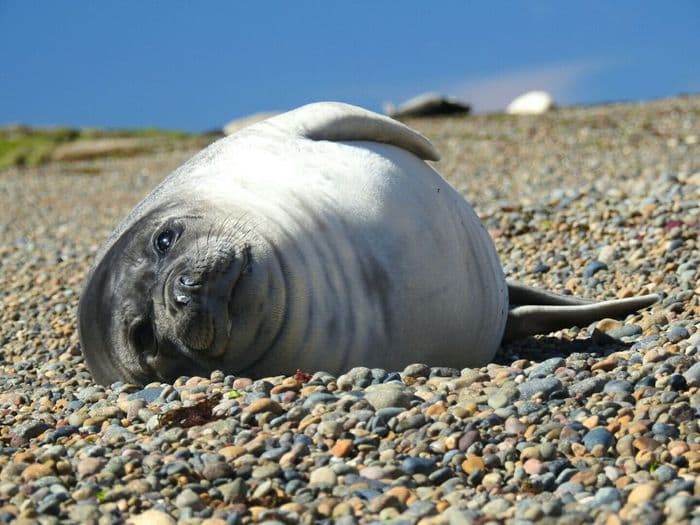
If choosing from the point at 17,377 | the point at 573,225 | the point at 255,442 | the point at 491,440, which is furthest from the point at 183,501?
the point at 573,225

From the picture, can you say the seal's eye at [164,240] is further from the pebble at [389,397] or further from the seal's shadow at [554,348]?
the seal's shadow at [554,348]

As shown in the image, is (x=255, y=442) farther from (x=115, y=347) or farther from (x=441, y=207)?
(x=441, y=207)

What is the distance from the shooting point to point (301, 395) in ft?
13.8

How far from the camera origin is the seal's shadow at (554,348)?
534 cm

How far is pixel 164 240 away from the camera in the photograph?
4457 mm

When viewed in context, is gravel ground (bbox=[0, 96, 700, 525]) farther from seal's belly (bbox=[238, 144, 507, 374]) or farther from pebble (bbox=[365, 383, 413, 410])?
seal's belly (bbox=[238, 144, 507, 374])

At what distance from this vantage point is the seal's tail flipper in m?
5.77

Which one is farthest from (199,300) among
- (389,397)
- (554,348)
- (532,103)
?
(532,103)

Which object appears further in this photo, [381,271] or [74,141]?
[74,141]

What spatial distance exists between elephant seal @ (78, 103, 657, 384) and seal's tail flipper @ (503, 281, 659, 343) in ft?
1.36

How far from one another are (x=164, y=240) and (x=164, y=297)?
306mm

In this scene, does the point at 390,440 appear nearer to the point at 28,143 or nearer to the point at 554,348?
the point at 554,348

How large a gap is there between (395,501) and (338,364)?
1.32 meters

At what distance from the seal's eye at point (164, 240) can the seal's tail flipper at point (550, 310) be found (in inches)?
85.0
